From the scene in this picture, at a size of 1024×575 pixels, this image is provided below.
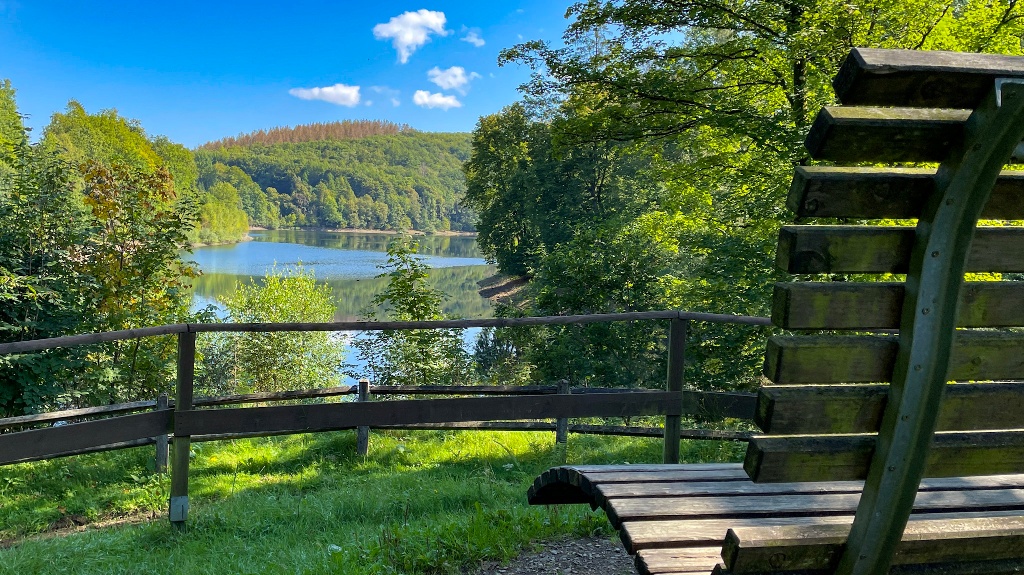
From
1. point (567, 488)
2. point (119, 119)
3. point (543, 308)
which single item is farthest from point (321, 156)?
point (567, 488)

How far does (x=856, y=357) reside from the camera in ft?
4.10

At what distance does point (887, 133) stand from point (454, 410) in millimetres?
3205

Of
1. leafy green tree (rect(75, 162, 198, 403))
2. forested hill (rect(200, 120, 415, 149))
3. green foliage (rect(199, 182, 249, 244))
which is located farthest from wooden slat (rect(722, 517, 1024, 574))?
forested hill (rect(200, 120, 415, 149))

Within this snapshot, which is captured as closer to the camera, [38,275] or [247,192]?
[38,275]

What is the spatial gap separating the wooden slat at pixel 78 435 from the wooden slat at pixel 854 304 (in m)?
3.32

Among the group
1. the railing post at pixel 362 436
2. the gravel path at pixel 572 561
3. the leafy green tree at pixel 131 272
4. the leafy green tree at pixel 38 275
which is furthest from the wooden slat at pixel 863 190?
the leafy green tree at pixel 131 272

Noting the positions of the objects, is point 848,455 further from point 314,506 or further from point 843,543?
point 314,506

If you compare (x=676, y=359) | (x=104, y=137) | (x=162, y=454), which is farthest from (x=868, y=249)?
(x=104, y=137)

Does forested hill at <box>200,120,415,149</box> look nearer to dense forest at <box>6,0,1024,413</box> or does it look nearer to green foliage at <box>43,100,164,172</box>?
green foliage at <box>43,100,164,172</box>

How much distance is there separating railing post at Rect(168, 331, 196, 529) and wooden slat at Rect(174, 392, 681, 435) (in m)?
0.32

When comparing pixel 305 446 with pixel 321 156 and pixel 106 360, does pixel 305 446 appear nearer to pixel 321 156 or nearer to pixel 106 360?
pixel 106 360

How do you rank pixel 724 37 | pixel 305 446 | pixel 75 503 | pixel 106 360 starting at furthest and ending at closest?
1. pixel 724 37
2. pixel 106 360
3. pixel 305 446
4. pixel 75 503

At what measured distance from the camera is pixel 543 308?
12.8 m

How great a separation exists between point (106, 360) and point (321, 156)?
487ft
